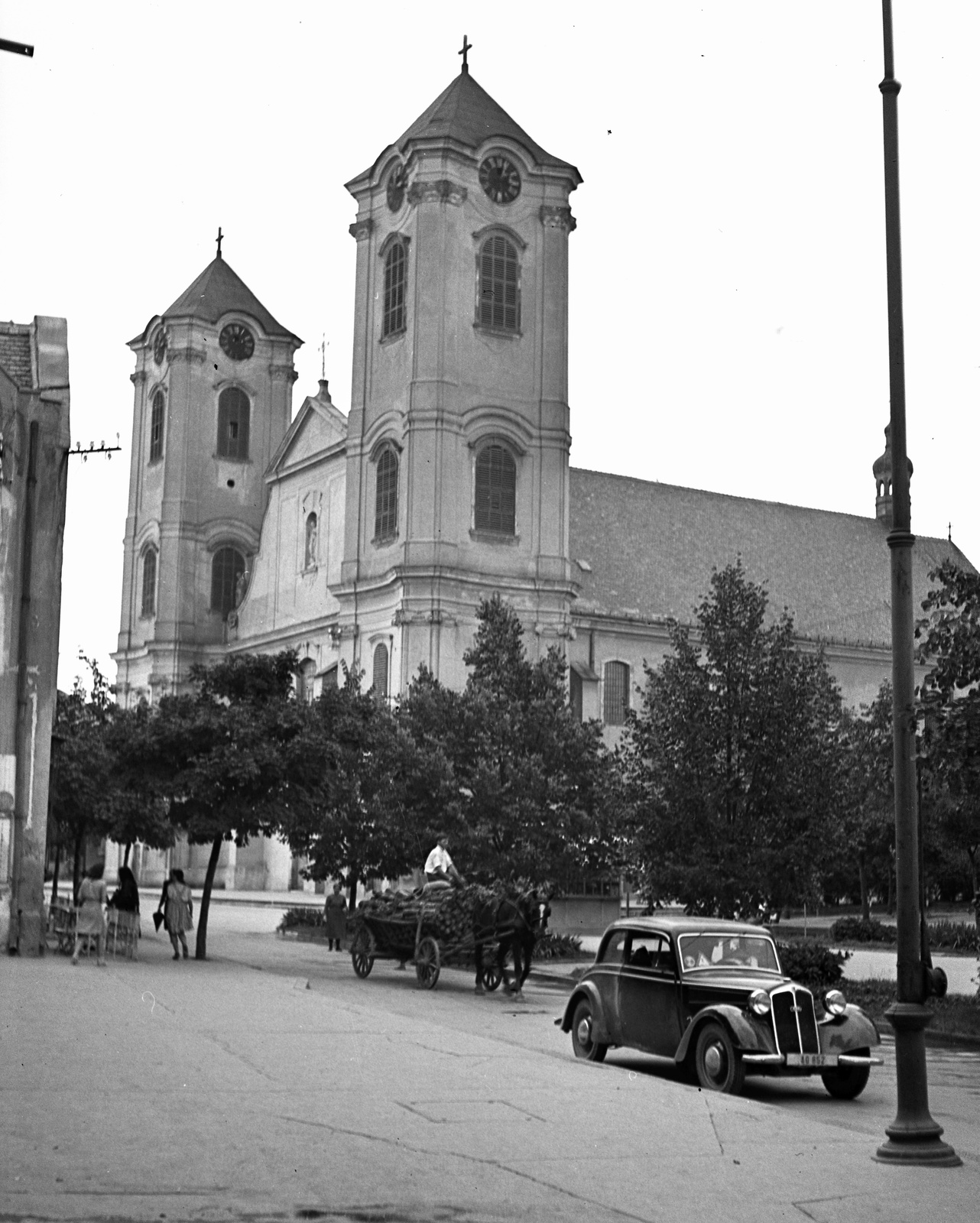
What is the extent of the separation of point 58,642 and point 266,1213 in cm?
1931

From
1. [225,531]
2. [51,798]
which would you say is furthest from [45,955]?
[225,531]

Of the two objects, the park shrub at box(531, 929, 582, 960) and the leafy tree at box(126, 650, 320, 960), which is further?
the park shrub at box(531, 929, 582, 960)

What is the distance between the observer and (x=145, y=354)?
242 feet

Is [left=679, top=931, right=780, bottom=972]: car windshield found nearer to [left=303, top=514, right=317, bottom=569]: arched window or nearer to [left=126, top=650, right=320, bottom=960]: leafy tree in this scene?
[left=126, top=650, right=320, bottom=960]: leafy tree

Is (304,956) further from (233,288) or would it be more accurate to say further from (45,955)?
(233,288)

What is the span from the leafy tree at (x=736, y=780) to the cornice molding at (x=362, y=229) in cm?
3431

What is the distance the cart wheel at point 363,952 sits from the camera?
84.6ft

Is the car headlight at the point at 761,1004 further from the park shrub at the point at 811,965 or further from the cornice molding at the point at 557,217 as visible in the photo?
the cornice molding at the point at 557,217

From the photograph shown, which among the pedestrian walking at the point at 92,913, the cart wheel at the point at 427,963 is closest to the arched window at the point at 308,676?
the pedestrian walking at the point at 92,913

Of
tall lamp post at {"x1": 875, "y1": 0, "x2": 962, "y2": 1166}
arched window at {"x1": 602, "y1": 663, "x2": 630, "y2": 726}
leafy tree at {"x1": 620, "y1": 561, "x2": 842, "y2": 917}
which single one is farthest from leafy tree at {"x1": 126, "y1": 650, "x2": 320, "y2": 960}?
arched window at {"x1": 602, "y1": 663, "x2": 630, "y2": 726}

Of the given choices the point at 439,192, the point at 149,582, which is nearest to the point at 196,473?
the point at 149,582

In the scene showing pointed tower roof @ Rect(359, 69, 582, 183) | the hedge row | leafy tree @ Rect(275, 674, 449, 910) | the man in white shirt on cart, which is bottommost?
the hedge row

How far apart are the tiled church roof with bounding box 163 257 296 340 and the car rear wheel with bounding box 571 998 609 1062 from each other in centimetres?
5857

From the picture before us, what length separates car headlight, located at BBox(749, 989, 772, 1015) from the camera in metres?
14.3
